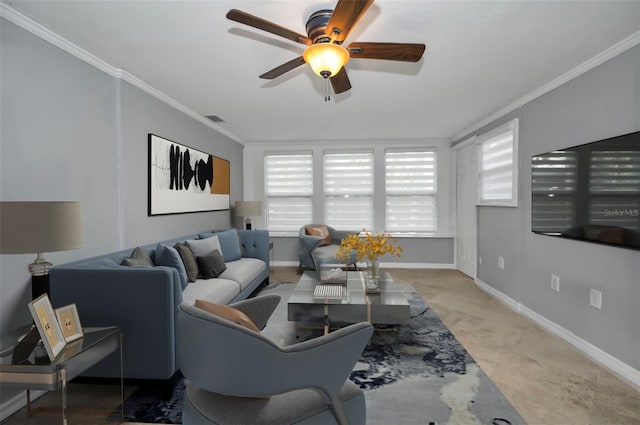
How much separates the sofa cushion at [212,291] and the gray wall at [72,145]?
2.63 ft

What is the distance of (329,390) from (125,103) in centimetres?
306

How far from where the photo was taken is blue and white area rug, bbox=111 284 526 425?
186cm

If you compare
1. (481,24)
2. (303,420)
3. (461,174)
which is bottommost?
(303,420)

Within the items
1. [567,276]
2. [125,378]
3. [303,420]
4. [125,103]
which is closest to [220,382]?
[303,420]

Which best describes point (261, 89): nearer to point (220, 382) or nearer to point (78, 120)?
point (78, 120)

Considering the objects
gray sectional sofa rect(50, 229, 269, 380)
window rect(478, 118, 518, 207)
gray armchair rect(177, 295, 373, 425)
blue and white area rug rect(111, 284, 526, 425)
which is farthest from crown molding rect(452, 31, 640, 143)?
gray sectional sofa rect(50, 229, 269, 380)

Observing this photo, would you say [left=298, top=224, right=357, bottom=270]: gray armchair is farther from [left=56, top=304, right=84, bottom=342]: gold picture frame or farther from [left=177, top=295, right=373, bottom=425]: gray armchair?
[left=177, top=295, right=373, bottom=425]: gray armchair

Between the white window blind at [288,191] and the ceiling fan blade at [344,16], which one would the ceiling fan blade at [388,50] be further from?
the white window blind at [288,191]

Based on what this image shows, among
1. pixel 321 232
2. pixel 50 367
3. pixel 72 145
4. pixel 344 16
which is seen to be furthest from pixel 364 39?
pixel 321 232

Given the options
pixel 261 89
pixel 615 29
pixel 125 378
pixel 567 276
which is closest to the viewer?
pixel 125 378

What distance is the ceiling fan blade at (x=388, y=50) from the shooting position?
184 cm

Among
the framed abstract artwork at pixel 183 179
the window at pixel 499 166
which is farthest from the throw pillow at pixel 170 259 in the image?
the window at pixel 499 166

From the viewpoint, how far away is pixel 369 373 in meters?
2.34

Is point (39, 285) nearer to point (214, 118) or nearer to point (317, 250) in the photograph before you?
point (214, 118)
